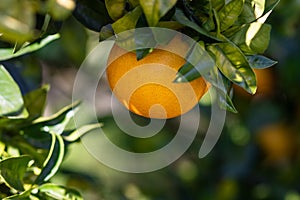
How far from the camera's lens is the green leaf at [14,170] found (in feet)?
2.58

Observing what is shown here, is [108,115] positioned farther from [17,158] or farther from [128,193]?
[17,158]

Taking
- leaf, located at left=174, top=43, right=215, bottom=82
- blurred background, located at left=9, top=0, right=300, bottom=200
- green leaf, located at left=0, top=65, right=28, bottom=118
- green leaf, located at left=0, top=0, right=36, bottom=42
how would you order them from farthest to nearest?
1. blurred background, located at left=9, top=0, right=300, bottom=200
2. green leaf, located at left=0, top=65, right=28, bottom=118
3. leaf, located at left=174, top=43, right=215, bottom=82
4. green leaf, located at left=0, top=0, right=36, bottom=42

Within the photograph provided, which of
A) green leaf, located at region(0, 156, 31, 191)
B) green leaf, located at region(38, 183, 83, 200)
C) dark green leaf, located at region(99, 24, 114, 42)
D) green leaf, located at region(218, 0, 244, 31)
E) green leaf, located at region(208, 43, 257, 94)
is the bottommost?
green leaf, located at region(38, 183, 83, 200)

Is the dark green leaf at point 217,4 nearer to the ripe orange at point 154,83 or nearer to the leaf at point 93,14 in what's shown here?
the ripe orange at point 154,83

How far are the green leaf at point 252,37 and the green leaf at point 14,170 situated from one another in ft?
1.00

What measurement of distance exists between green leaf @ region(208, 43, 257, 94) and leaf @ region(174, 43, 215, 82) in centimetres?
2

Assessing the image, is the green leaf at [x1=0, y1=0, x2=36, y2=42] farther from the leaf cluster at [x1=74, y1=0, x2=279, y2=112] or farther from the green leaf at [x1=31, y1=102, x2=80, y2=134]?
the green leaf at [x1=31, y1=102, x2=80, y2=134]

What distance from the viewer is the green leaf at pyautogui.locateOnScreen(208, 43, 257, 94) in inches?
29.9

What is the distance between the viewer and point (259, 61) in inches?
31.5

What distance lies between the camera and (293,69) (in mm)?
1713

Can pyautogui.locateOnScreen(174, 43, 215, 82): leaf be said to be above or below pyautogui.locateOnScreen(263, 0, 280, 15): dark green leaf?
below

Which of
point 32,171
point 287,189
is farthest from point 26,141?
point 287,189

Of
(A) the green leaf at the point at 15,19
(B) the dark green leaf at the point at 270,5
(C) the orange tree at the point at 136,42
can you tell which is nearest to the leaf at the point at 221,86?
(C) the orange tree at the point at 136,42

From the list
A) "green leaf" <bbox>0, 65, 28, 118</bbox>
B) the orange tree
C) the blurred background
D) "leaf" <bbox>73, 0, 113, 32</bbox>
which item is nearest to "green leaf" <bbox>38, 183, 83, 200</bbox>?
the orange tree
